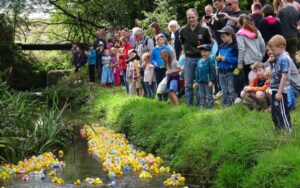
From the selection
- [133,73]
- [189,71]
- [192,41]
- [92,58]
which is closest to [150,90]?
[133,73]

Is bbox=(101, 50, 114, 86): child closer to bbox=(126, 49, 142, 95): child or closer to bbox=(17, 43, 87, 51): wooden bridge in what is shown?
bbox=(126, 49, 142, 95): child

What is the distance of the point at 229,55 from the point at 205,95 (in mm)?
1109

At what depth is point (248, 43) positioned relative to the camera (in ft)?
35.7

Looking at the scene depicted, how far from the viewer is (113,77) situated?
70.3 feet

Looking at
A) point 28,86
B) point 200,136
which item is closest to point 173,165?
point 200,136

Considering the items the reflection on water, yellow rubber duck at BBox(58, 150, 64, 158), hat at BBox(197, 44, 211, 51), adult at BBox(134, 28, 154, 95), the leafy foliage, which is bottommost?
the reflection on water

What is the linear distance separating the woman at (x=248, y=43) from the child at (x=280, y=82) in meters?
3.10

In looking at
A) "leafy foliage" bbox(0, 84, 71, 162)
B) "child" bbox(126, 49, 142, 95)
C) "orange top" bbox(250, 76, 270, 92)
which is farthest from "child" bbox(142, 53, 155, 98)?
"orange top" bbox(250, 76, 270, 92)

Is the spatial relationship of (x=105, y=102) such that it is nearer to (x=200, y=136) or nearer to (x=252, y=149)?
(x=200, y=136)

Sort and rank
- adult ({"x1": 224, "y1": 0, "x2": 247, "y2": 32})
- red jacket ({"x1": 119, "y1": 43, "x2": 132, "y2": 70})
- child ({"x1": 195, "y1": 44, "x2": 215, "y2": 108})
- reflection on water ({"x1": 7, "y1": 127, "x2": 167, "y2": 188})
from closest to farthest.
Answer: reflection on water ({"x1": 7, "y1": 127, "x2": 167, "y2": 188}) < child ({"x1": 195, "y1": 44, "x2": 215, "y2": 108}) < adult ({"x1": 224, "y1": 0, "x2": 247, "y2": 32}) < red jacket ({"x1": 119, "y1": 43, "x2": 132, "y2": 70})

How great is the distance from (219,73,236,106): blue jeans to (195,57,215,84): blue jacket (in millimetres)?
339

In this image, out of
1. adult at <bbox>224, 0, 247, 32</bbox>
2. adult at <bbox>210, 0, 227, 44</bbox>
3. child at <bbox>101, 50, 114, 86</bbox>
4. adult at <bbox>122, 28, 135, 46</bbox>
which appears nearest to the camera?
adult at <bbox>224, 0, 247, 32</bbox>

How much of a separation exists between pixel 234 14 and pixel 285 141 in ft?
16.5

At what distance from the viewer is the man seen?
11.8 metres
